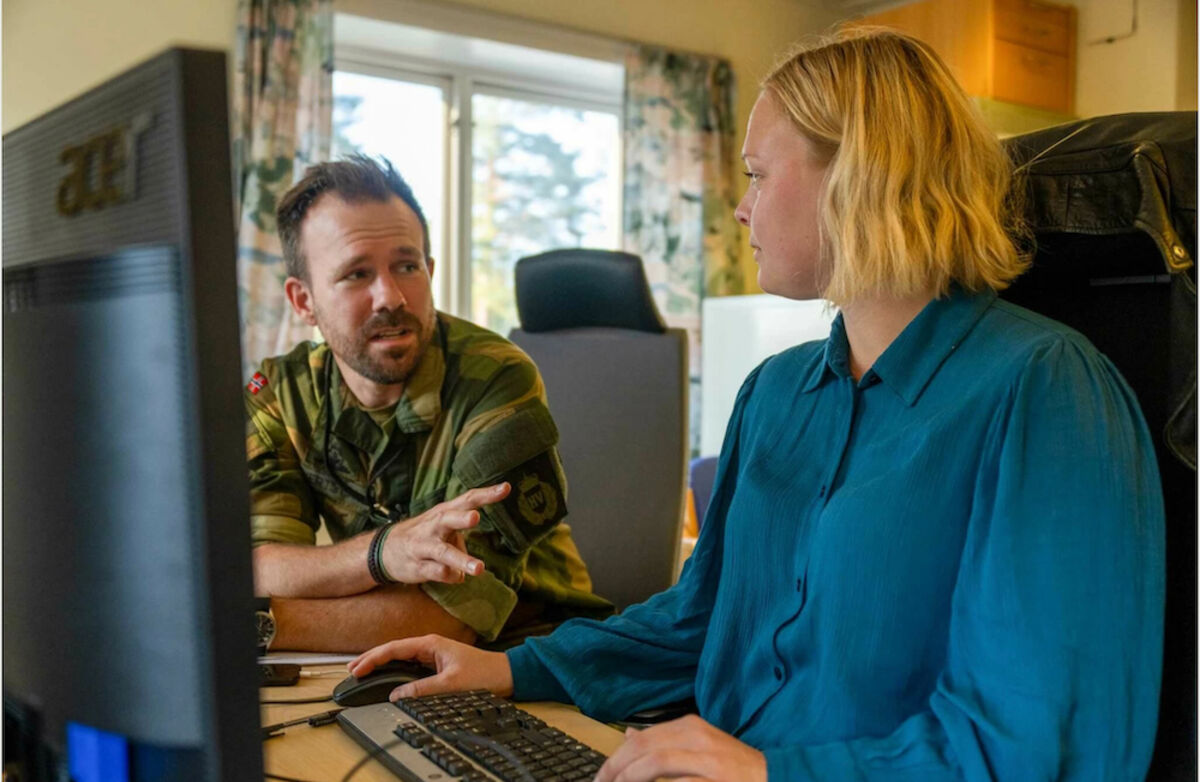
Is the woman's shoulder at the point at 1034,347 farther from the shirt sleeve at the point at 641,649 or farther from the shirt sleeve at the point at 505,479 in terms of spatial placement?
the shirt sleeve at the point at 505,479

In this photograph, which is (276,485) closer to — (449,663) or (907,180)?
(449,663)

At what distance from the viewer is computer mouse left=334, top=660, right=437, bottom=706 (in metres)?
1.03

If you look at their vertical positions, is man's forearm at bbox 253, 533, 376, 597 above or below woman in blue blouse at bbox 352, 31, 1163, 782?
below

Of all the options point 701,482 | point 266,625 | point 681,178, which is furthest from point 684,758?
point 681,178

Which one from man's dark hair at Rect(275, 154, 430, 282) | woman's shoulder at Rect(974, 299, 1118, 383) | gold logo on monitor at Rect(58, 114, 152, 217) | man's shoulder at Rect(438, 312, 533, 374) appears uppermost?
man's dark hair at Rect(275, 154, 430, 282)

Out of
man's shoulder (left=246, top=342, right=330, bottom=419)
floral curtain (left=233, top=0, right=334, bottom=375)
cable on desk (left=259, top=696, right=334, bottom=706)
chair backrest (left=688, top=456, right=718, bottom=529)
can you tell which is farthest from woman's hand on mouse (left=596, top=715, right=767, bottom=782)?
floral curtain (left=233, top=0, right=334, bottom=375)

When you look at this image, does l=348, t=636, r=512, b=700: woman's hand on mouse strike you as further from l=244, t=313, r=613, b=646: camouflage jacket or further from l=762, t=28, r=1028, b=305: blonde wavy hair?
l=762, t=28, r=1028, b=305: blonde wavy hair

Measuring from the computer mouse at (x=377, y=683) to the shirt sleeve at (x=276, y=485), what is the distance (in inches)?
19.9

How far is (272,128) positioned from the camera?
11.7 ft

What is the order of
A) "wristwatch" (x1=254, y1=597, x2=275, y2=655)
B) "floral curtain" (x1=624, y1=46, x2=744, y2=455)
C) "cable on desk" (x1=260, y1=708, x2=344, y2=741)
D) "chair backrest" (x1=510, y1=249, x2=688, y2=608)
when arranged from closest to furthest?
"cable on desk" (x1=260, y1=708, x2=344, y2=741)
"wristwatch" (x1=254, y1=597, x2=275, y2=655)
"chair backrest" (x1=510, y1=249, x2=688, y2=608)
"floral curtain" (x1=624, y1=46, x2=744, y2=455)

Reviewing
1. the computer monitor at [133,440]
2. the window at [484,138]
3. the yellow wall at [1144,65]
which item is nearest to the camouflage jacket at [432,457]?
the computer monitor at [133,440]

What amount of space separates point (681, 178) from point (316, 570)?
11.3 feet

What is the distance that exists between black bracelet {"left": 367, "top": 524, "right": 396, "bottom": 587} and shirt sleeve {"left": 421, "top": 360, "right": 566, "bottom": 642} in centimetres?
5

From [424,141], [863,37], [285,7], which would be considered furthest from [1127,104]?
[863,37]
